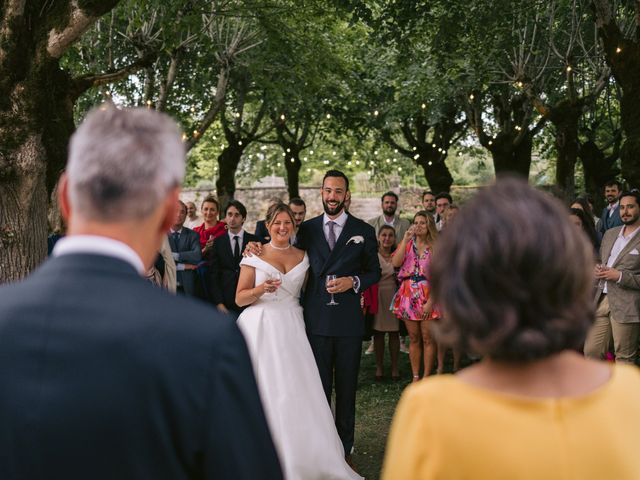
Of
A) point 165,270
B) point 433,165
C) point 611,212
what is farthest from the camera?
point 433,165

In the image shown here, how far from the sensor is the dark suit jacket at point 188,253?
858 centimetres

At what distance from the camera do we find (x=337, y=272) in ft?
19.9

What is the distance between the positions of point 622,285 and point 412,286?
7.85 ft

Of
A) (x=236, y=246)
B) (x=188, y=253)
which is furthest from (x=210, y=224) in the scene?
(x=236, y=246)

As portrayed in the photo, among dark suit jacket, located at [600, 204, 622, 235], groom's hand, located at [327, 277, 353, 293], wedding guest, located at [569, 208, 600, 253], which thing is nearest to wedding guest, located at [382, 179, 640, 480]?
groom's hand, located at [327, 277, 353, 293]

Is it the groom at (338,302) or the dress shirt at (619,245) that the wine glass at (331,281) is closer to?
the groom at (338,302)

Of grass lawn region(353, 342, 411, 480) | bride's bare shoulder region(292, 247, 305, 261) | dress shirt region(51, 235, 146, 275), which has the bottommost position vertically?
grass lawn region(353, 342, 411, 480)

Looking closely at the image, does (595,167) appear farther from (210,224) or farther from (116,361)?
(116,361)

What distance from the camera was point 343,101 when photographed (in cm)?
2388

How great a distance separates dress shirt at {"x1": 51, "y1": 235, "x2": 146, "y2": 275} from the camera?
1.58m

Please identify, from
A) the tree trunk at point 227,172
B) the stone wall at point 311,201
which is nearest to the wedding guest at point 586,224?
the tree trunk at point 227,172

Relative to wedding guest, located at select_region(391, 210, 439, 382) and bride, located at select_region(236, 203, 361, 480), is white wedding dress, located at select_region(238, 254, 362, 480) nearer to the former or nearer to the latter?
bride, located at select_region(236, 203, 361, 480)

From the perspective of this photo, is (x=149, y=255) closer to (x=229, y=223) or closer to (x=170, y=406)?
(x=170, y=406)

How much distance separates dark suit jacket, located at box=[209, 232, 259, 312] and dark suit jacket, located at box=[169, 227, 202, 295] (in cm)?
57
